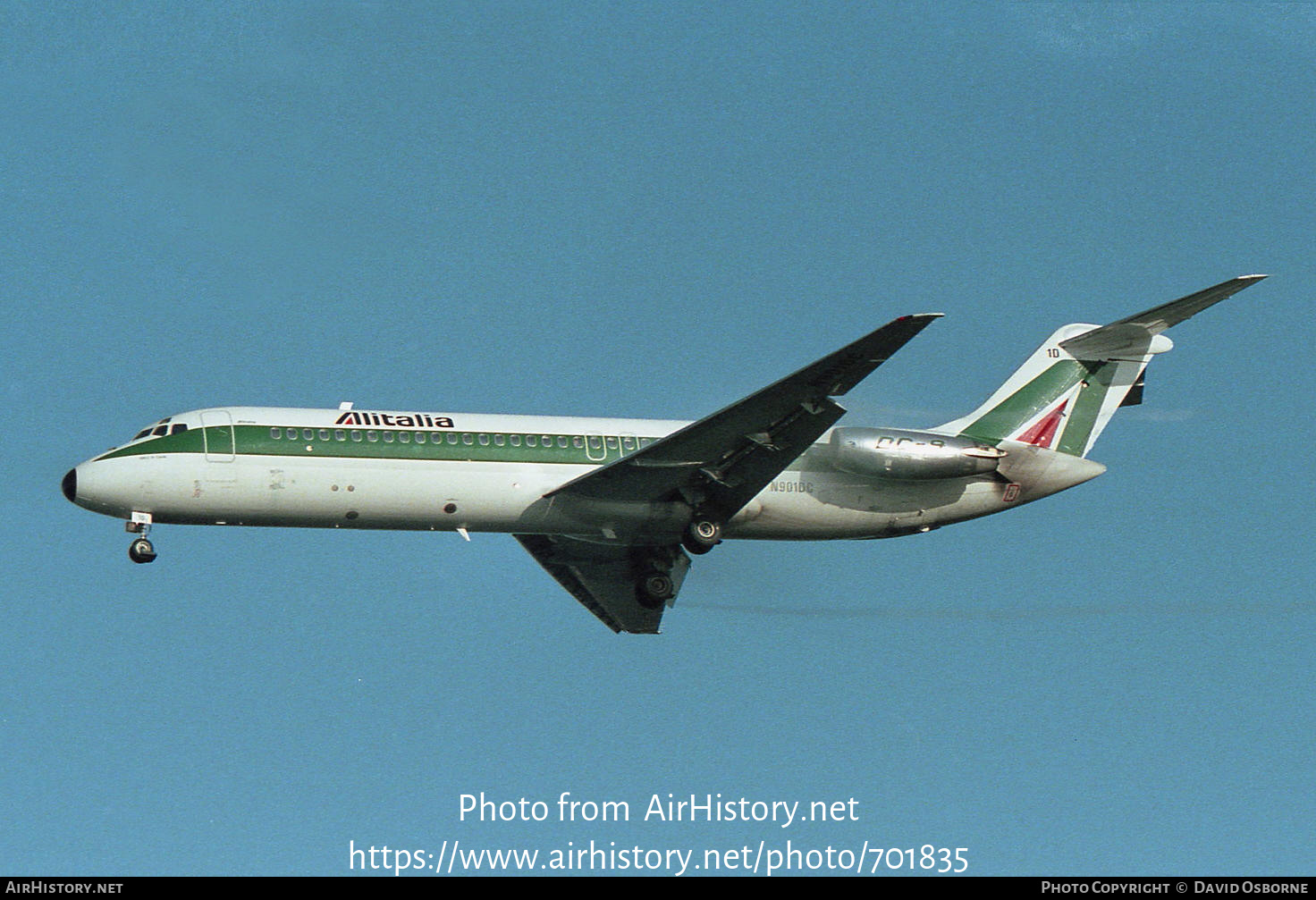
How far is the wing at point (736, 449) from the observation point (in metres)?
29.6

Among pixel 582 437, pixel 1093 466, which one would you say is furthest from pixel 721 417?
pixel 1093 466

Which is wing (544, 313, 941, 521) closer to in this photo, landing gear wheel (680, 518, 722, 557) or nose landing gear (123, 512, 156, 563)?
landing gear wheel (680, 518, 722, 557)

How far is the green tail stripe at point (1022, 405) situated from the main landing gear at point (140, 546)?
54.6ft

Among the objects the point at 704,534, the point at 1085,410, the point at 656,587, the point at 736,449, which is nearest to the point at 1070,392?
the point at 1085,410

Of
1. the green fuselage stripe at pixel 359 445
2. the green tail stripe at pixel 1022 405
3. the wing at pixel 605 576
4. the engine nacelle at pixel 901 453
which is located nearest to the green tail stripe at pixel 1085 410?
the green tail stripe at pixel 1022 405

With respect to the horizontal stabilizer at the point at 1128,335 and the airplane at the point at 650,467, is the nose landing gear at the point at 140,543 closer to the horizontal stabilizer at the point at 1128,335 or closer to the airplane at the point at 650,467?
the airplane at the point at 650,467

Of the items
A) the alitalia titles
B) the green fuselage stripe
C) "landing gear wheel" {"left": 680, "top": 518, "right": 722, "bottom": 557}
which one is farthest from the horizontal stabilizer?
the alitalia titles

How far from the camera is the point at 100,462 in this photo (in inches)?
1223

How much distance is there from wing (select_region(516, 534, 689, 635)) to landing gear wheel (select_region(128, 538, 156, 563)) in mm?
8240

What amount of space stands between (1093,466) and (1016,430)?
5.73ft

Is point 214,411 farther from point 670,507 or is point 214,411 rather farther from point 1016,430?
point 1016,430

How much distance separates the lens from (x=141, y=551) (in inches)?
1219

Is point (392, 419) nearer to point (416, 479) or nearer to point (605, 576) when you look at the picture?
point (416, 479)

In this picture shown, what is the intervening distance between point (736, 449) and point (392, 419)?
664 cm
